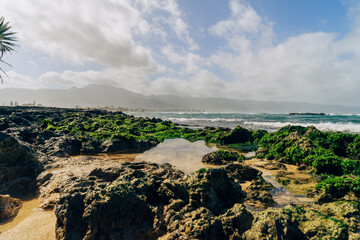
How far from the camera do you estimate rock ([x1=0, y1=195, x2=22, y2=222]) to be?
380cm

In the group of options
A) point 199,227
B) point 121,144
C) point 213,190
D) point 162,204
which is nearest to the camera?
point 199,227

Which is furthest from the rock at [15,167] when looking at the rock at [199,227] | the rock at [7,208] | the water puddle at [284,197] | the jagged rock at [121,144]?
the water puddle at [284,197]

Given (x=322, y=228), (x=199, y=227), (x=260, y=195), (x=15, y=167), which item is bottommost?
(x=260, y=195)

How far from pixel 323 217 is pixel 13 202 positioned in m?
6.61

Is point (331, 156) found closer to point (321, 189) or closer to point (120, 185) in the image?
point (321, 189)

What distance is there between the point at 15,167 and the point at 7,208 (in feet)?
6.73

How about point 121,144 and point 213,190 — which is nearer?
point 213,190

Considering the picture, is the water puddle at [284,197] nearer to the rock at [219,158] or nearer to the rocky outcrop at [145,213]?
the rocky outcrop at [145,213]

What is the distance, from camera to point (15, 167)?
542 centimetres

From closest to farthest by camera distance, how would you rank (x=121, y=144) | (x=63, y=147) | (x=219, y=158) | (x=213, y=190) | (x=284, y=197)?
(x=213, y=190) < (x=284, y=197) < (x=63, y=147) < (x=219, y=158) < (x=121, y=144)

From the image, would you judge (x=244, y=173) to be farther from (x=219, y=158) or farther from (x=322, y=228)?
(x=322, y=228)

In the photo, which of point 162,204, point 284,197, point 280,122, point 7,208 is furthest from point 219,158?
point 280,122

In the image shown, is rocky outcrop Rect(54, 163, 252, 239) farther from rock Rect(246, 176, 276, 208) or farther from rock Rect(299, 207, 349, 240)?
rock Rect(246, 176, 276, 208)

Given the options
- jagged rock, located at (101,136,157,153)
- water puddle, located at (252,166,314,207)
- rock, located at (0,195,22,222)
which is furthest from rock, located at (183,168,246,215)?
jagged rock, located at (101,136,157,153)
